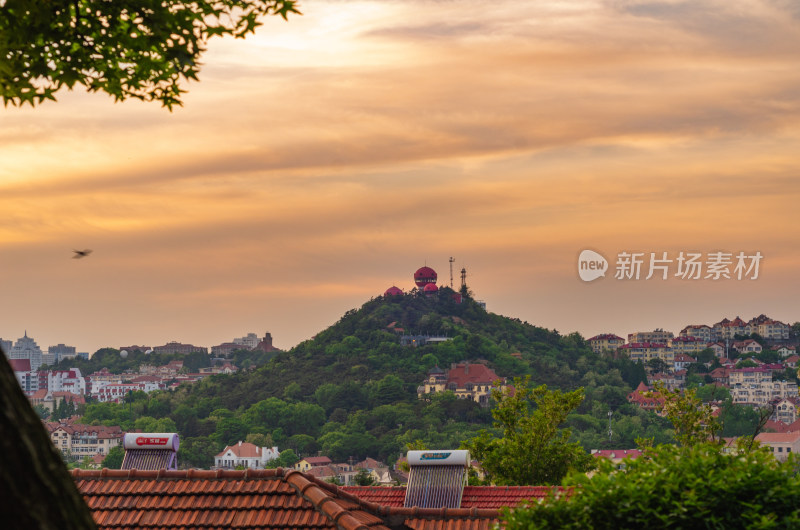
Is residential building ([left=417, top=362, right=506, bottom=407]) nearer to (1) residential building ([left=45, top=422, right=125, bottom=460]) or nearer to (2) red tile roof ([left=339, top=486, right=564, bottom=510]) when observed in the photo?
(1) residential building ([left=45, top=422, right=125, bottom=460])

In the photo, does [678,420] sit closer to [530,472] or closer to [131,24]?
[530,472]

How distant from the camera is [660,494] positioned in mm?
6422

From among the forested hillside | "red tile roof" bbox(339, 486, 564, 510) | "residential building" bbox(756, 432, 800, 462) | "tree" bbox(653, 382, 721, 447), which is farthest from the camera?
"residential building" bbox(756, 432, 800, 462)

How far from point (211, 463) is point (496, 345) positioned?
2568 inches

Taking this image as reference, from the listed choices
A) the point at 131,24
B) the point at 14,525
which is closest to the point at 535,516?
the point at 14,525

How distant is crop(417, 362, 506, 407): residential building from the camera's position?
160 meters

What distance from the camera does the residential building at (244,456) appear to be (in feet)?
427

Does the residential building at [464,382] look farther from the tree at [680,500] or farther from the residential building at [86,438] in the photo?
the tree at [680,500]

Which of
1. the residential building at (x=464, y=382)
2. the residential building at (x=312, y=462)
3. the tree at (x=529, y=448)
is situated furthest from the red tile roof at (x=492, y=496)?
the residential building at (x=464, y=382)

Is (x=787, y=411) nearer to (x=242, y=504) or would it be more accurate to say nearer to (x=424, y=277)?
(x=424, y=277)

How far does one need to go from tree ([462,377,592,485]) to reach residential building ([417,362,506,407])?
125 metres

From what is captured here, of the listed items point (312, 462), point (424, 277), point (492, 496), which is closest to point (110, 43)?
point (492, 496)

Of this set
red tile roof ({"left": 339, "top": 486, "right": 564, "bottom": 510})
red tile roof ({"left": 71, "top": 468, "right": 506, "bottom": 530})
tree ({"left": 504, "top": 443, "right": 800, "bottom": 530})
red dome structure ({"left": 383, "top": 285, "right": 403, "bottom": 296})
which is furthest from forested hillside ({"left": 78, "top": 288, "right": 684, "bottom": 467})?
tree ({"left": 504, "top": 443, "right": 800, "bottom": 530})

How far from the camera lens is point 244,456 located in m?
131
